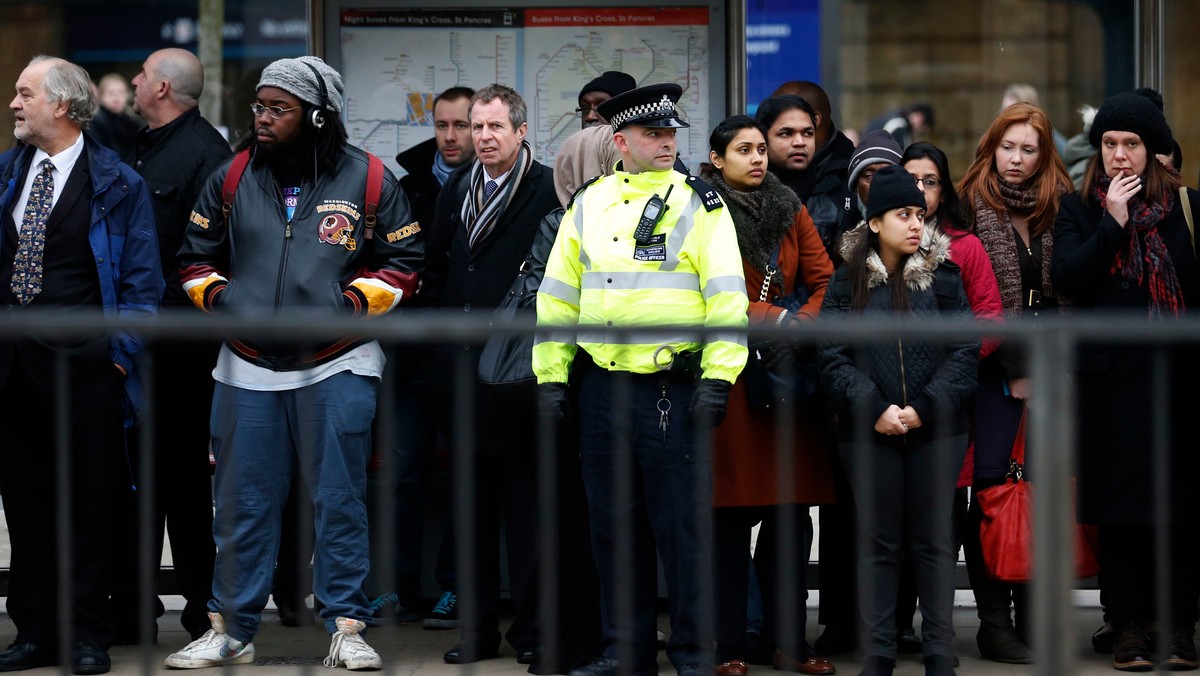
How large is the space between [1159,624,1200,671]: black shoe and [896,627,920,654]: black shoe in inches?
36.2

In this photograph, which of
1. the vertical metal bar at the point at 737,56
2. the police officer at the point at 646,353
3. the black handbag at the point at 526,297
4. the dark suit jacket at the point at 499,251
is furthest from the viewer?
the vertical metal bar at the point at 737,56

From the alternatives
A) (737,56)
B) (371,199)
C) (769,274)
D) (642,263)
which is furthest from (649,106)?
(737,56)

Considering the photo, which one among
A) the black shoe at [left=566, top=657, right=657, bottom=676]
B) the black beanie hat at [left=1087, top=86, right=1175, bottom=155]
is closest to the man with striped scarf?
the black shoe at [left=566, top=657, right=657, bottom=676]

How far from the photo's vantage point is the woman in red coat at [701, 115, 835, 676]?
570 centimetres

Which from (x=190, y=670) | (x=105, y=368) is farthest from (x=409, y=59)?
(x=190, y=670)

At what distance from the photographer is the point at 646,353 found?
16.1ft

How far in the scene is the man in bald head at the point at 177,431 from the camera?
6391 millimetres

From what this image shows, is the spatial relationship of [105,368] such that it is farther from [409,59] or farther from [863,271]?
[409,59]

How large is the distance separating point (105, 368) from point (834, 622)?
2.75 metres

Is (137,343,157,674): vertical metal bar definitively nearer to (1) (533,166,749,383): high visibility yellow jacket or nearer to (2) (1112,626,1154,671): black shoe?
(1) (533,166,749,383): high visibility yellow jacket

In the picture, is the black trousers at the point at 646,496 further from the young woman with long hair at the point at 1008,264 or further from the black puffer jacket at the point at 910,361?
the young woman with long hair at the point at 1008,264

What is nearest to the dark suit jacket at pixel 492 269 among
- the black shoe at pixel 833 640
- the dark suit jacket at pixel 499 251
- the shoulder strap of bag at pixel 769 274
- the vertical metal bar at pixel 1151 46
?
the dark suit jacket at pixel 499 251

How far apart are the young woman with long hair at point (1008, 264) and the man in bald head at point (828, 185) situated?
0.47 meters

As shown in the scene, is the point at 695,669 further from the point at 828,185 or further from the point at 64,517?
the point at 828,185
